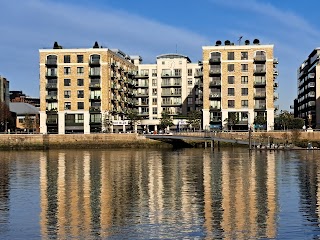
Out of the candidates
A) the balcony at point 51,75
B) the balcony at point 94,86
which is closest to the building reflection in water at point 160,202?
the balcony at point 94,86

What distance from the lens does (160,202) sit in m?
41.3

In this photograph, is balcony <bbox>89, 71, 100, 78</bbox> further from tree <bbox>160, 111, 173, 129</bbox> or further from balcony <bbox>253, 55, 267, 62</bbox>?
balcony <bbox>253, 55, 267, 62</bbox>

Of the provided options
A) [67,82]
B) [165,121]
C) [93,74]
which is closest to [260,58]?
[165,121]

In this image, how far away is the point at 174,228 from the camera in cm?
3203

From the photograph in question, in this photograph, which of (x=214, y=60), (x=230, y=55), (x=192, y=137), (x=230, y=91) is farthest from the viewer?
(x=214, y=60)

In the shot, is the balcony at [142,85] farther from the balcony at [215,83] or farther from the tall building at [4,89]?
the tall building at [4,89]

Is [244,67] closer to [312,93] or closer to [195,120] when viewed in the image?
[195,120]

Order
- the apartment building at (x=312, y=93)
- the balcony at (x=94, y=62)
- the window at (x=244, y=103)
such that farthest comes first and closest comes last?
the apartment building at (x=312, y=93), the balcony at (x=94, y=62), the window at (x=244, y=103)

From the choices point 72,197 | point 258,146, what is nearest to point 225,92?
point 258,146

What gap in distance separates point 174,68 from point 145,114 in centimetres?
1636

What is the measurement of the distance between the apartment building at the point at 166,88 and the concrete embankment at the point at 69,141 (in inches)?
1971

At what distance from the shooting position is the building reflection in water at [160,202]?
32.1 meters

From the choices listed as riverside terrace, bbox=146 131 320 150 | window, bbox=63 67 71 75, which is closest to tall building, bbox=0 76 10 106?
window, bbox=63 67 71 75

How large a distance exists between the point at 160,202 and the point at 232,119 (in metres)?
104
